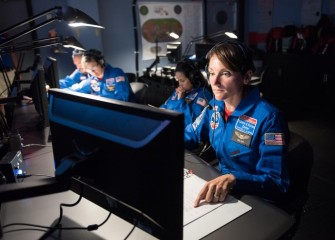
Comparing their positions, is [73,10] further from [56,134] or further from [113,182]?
[113,182]

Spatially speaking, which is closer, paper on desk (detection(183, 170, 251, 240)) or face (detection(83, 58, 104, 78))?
paper on desk (detection(183, 170, 251, 240))

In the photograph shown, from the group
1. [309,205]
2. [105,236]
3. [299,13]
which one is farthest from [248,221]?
[299,13]

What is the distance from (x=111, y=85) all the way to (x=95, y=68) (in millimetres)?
226

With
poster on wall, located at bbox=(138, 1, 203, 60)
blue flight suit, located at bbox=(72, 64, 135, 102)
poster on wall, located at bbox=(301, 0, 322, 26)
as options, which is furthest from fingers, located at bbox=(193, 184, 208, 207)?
poster on wall, located at bbox=(301, 0, 322, 26)

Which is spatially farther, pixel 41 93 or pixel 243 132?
pixel 41 93

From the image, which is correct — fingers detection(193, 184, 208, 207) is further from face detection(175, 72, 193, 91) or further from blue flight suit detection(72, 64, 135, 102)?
blue flight suit detection(72, 64, 135, 102)

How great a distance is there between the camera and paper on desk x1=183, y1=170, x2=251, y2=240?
2.75 feet

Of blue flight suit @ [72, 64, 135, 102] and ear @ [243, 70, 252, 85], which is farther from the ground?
ear @ [243, 70, 252, 85]

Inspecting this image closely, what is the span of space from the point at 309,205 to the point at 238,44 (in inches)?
56.9

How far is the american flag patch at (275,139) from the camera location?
1.10 meters

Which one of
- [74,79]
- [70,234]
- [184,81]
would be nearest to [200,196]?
[70,234]

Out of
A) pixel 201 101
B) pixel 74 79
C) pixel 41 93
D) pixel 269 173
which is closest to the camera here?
pixel 269 173

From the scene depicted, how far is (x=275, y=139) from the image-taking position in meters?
1.11

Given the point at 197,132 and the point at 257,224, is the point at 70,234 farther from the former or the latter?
the point at 197,132
